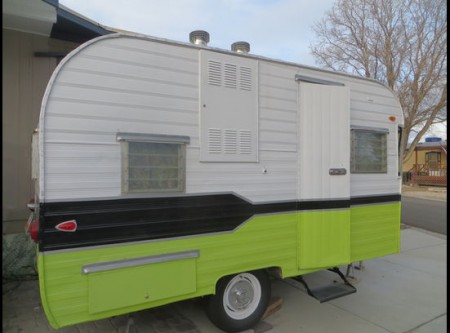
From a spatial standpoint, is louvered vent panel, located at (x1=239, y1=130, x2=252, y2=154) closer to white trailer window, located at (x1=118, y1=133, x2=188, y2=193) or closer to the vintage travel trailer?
the vintage travel trailer

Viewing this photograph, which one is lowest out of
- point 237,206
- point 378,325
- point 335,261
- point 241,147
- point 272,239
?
point 378,325

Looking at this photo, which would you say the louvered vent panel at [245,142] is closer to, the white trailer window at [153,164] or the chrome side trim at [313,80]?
the white trailer window at [153,164]

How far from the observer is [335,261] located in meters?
4.45

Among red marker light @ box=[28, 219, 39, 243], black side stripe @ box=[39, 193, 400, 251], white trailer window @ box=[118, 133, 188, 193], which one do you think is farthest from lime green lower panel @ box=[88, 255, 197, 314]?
white trailer window @ box=[118, 133, 188, 193]

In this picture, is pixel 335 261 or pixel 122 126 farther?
pixel 335 261

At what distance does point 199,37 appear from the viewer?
13.1 feet

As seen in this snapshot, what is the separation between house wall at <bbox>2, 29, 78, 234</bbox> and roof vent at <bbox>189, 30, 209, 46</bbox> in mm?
2775

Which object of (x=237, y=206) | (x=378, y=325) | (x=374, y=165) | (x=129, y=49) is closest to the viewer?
(x=129, y=49)

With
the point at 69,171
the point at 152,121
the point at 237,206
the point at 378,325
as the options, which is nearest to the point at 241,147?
the point at 237,206

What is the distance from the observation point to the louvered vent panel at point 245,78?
3.94 meters

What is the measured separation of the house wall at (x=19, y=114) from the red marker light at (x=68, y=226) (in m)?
2.87

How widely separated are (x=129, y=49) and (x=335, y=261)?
314cm

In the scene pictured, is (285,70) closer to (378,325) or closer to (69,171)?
(69,171)

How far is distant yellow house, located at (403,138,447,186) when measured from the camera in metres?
26.3
